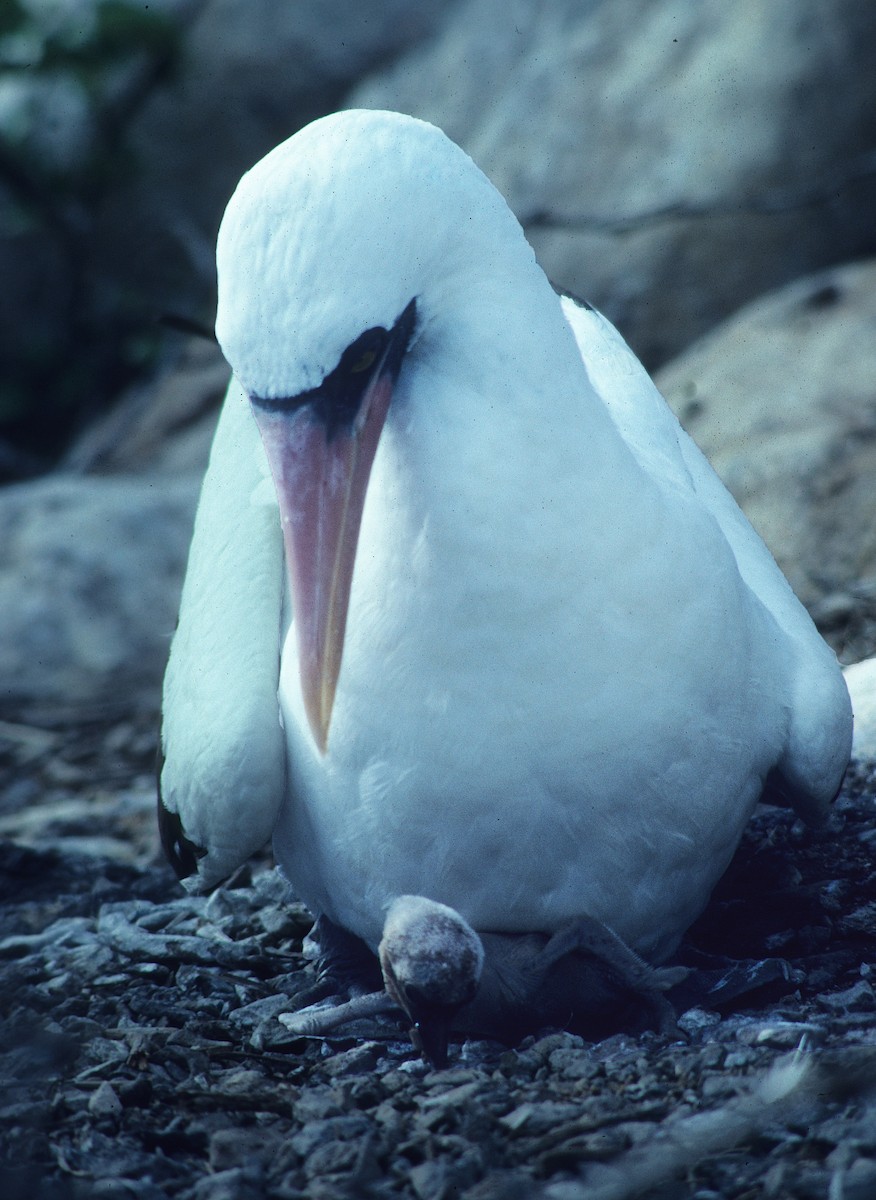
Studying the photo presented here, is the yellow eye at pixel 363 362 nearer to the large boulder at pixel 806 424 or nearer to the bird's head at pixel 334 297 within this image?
the bird's head at pixel 334 297

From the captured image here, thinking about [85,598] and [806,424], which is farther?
[85,598]

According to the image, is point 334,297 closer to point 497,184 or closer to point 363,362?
point 363,362

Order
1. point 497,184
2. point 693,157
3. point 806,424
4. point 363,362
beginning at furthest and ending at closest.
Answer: point 497,184 < point 693,157 < point 806,424 < point 363,362

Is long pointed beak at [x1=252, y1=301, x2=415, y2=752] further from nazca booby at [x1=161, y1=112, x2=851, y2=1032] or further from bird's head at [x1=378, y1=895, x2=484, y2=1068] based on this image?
bird's head at [x1=378, y1=895, x2=484, y2=1068]

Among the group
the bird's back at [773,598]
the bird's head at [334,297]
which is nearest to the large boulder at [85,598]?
the bird's back at [773,598]

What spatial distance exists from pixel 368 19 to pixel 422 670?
8758mm

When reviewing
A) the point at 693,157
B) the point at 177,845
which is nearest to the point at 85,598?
the point at 177,845

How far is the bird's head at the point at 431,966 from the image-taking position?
3.20 metres

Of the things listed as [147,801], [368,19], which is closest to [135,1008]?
[147,801]

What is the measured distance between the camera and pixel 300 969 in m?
4.25

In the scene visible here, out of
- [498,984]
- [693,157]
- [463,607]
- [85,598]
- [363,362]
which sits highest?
[693,157]

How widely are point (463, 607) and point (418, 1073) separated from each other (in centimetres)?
99

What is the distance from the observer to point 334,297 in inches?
111

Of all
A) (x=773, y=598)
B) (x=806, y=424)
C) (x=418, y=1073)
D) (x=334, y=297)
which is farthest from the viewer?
(x=806, y=424)
